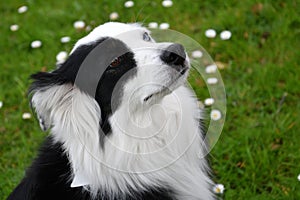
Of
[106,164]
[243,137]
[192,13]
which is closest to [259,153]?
[243,137]

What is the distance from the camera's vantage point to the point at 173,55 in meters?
2.32

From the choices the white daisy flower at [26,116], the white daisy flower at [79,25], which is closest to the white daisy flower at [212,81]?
the white daisy flower at [26,116]

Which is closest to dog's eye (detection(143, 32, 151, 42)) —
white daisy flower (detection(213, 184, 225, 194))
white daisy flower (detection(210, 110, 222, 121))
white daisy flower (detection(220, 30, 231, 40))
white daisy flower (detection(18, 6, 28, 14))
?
white daisy flower (detection(210, 110, 222, 121))

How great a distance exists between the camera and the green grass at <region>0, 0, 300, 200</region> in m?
3.36

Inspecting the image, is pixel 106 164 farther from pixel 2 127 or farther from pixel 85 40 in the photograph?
pixel 2 127

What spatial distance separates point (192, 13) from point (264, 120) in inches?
61.0

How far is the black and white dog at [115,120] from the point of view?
93.1 inches

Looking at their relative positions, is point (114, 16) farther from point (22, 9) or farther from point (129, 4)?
point (22, 9)

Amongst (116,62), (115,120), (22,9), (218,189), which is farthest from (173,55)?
(22,9)

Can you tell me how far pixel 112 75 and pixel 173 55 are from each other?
0.32 m

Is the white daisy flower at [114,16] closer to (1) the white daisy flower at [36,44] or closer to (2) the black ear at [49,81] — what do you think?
(1) the white daisy flower at [36,44]

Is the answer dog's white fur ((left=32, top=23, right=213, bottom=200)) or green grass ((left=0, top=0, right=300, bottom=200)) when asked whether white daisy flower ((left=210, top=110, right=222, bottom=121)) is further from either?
dog's white fur ((left=32, top=23, right=213, bottom=200))

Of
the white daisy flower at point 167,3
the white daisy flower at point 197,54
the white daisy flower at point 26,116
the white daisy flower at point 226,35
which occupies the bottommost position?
the white daisy flower at point 26,116

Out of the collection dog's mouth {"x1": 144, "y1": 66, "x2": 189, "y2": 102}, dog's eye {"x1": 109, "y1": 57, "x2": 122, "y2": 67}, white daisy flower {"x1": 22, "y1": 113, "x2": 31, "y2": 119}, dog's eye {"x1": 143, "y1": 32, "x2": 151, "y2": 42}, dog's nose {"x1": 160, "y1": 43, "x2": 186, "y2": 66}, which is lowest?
white daisy flower {"x1": 22, "y1": 113, "x2": 31, "y2": 119}
